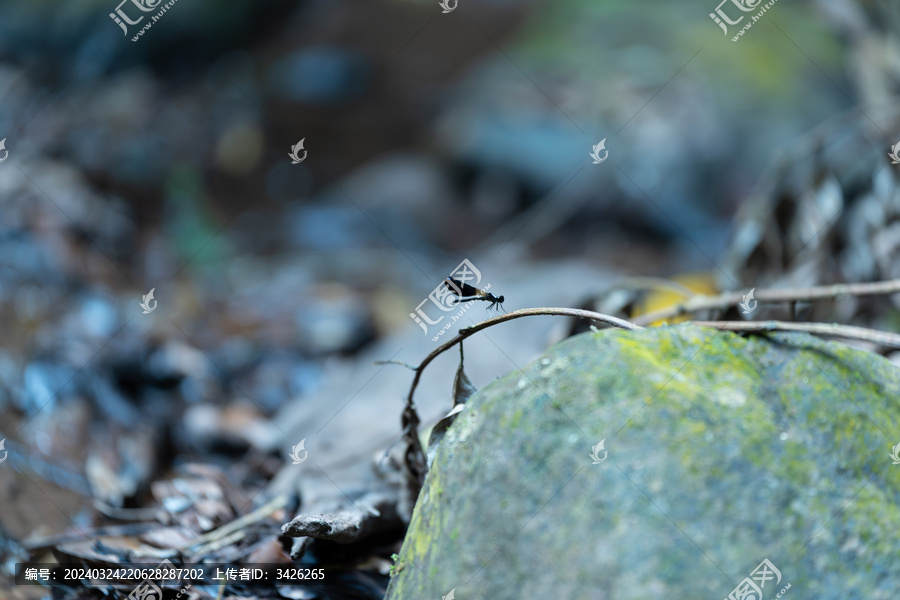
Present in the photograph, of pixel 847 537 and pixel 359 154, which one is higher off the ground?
pixel 359 154

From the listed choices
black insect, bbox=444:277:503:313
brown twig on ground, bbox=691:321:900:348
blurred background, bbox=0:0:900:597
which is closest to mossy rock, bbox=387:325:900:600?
brown twig on ground, bbox=691:321:900:348

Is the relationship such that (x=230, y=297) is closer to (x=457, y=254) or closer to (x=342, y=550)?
(x=457, y=254)

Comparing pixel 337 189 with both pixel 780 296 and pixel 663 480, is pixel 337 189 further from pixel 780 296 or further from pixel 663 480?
pixel 663 480

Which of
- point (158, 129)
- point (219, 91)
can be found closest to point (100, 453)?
point (158, 129)

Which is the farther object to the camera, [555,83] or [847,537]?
[555,83]

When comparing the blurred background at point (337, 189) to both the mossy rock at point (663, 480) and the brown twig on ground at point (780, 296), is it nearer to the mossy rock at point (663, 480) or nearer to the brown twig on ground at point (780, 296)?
the brown twig on ground at point (780, 296)

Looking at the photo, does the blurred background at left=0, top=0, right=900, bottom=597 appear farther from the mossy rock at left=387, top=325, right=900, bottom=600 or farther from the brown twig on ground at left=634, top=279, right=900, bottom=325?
the mossy rock at left=387, top=325, right=900, bottom=600
